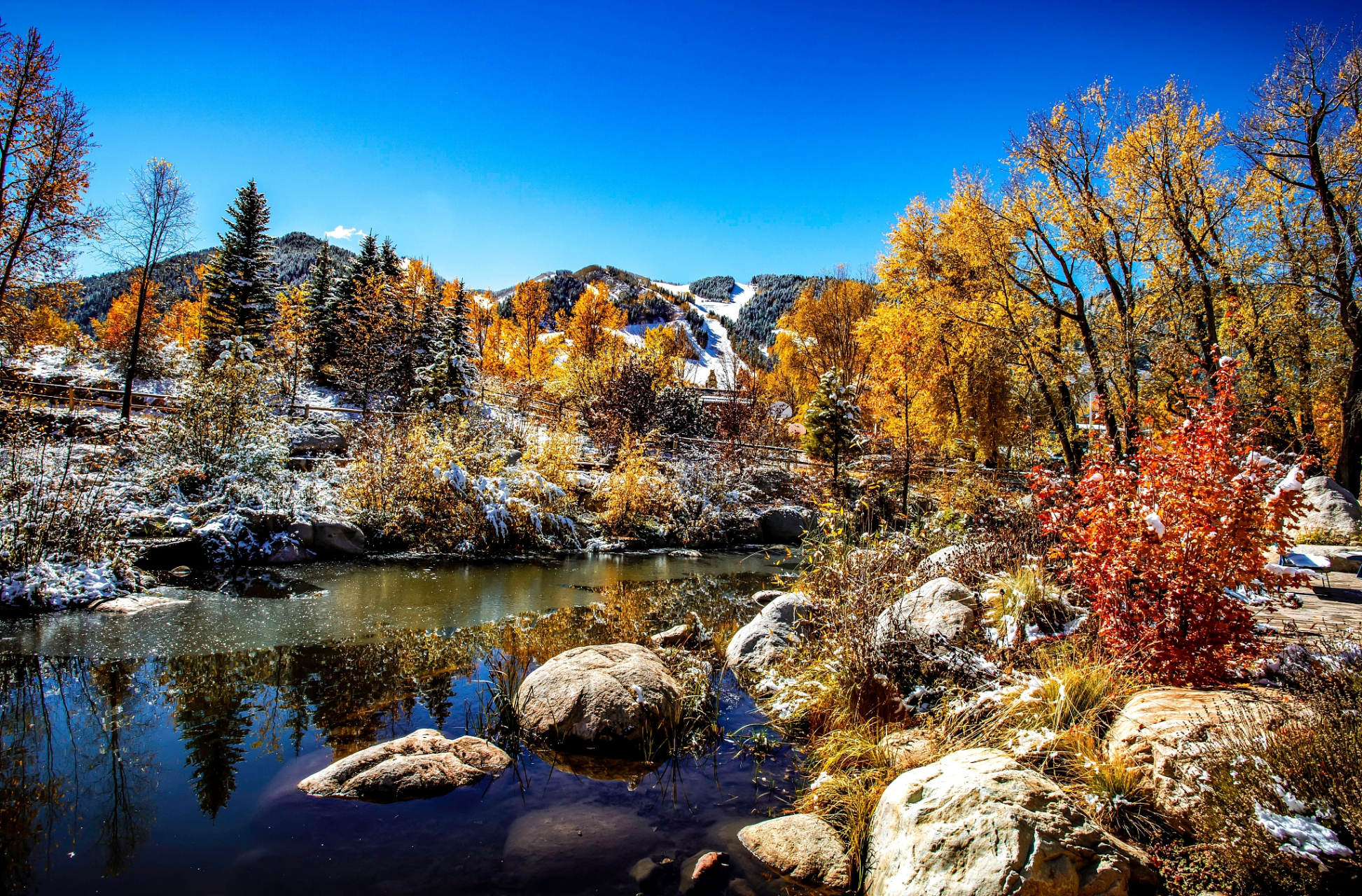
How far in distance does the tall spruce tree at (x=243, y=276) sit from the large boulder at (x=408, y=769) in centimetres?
3096

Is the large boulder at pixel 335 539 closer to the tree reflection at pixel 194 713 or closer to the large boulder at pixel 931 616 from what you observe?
the tree reflection at pixel 194 713

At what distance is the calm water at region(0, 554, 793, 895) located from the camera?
3.95m

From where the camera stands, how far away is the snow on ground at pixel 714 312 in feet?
347

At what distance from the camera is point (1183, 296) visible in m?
14.0

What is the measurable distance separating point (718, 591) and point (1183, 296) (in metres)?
12.2

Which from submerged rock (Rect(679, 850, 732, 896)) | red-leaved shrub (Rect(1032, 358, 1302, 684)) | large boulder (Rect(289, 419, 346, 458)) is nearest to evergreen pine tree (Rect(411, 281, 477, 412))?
large boulder (Rect(289, 419, 346, 458))

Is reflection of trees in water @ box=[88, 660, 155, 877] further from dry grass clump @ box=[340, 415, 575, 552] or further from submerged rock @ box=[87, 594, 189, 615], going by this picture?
dry grass clump @ box=[340, 415, 575, 552]

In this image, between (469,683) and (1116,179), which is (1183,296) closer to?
(1116,179)

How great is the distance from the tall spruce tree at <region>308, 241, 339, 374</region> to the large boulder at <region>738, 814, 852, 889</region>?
3595 cm

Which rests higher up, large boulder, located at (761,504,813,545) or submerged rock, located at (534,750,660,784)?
large boulder, located at (761,504,813,545)

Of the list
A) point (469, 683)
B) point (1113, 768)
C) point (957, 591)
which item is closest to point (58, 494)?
point (469, 683)

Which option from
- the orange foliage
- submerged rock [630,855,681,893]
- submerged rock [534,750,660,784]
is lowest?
submerged rock [630,855,681,893]

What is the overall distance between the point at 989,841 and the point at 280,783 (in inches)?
197

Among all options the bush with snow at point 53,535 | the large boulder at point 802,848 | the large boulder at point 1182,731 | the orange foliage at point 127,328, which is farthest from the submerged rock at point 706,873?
the orange foliage at point 127,328
